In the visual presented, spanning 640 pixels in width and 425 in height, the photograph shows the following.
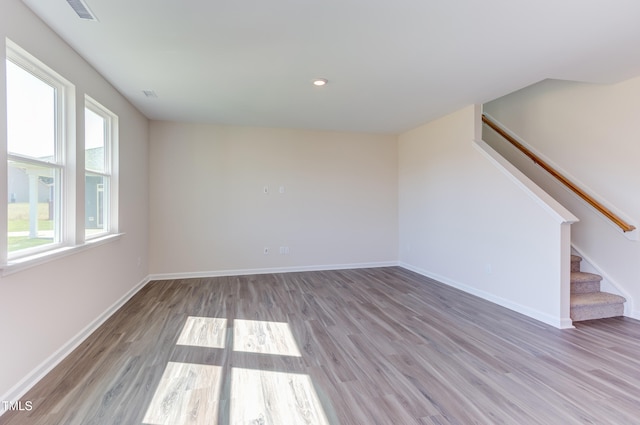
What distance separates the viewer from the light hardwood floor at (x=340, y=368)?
1.79 meters

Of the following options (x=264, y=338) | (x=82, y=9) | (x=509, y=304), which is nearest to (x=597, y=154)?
(x=509, y=304)

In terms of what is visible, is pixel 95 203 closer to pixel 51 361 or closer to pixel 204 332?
pixel 51 361

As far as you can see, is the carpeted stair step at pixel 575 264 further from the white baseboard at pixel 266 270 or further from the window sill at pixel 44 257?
the window sill at pixel 44 257

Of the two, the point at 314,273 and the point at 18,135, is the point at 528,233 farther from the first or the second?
the point at 18,135

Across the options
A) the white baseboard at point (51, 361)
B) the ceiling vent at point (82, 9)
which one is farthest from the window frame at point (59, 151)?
the white baseboard at point (51, 361)

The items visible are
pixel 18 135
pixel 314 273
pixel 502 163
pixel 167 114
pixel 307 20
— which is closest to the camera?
pixel 18 135

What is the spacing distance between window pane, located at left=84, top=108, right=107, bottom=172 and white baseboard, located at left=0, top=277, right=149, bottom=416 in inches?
60.2

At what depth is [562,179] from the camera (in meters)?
3.88

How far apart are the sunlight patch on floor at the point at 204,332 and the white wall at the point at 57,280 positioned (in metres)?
0.87

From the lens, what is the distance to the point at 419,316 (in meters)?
3.32

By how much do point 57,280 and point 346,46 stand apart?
2974mm

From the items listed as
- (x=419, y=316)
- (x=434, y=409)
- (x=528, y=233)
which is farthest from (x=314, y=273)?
(x=434, y=409)

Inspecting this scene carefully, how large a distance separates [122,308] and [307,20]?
3611 mm

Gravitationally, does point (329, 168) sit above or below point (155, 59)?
below
